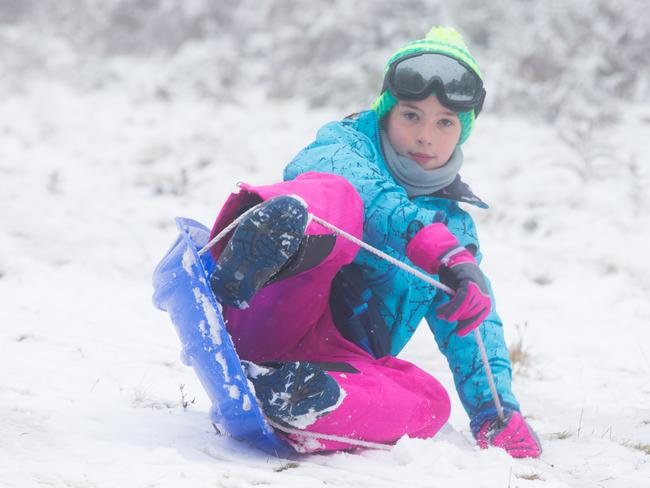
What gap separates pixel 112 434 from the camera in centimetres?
178

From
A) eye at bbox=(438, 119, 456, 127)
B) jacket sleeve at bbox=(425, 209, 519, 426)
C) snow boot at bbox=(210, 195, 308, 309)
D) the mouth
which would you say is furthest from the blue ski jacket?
snow boot at bbox=(210, 195, 308, 309)

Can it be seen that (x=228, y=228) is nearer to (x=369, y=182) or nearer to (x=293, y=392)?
(x=293, y=392)

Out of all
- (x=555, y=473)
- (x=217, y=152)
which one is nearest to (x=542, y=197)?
(x=217, y=152)

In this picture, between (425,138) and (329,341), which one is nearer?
(329,341)

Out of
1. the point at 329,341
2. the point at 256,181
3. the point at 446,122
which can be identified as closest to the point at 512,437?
the point at 329,341

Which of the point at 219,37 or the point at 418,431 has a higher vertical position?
the point at 219,37

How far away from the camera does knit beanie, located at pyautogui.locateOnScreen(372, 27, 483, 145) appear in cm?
262

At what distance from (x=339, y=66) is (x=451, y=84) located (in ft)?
19.4

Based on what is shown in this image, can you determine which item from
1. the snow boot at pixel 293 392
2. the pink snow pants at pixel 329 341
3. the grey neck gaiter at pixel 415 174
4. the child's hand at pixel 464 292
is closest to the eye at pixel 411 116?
the grey neck gaiter at pixel 415 174

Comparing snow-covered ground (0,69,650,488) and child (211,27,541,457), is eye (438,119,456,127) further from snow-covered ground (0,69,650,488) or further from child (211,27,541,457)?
snow-covered ground (0,69,650,488)

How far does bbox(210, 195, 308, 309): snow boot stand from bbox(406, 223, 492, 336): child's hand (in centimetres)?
37

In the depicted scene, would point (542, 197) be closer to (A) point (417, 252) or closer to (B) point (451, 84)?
(B) point (451, 84)

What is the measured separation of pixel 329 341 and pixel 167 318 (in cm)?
145

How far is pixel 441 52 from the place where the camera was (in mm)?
2596
